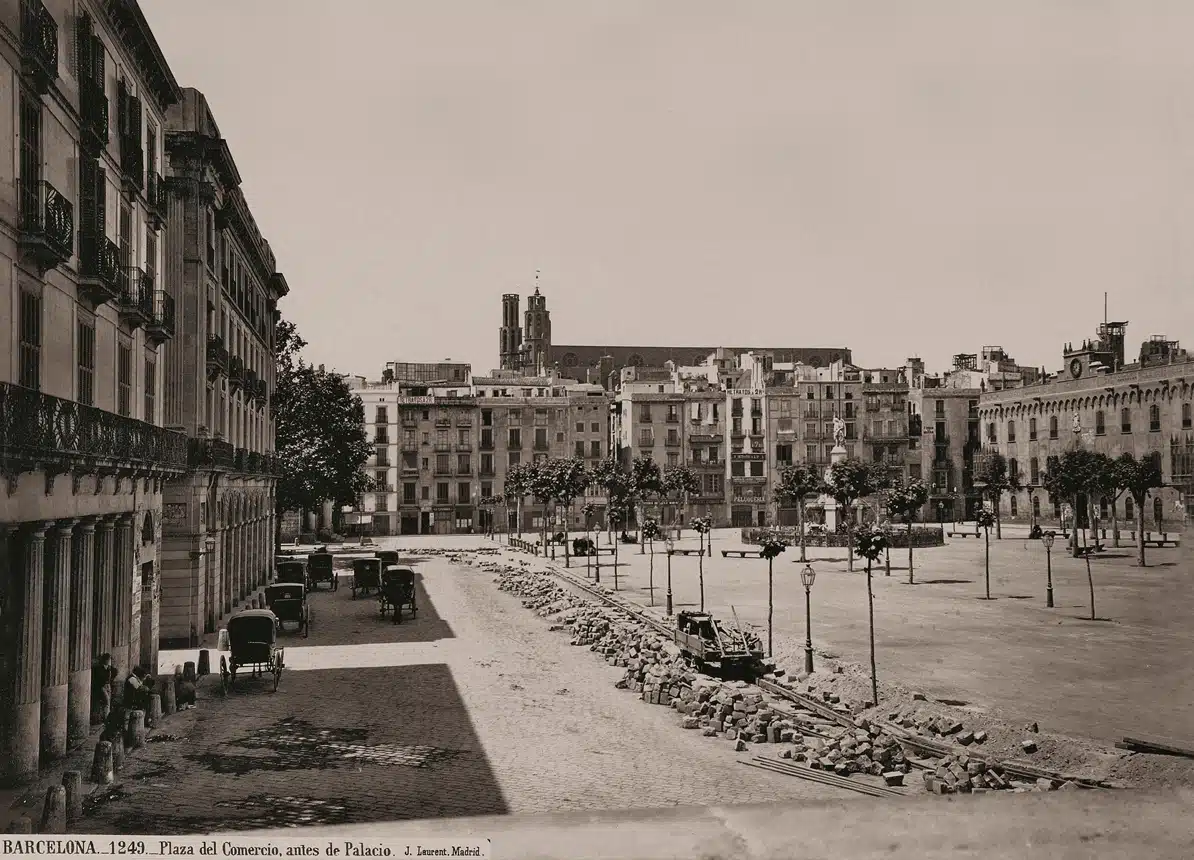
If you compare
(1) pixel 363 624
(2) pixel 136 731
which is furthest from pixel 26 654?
(1) pixel 363 624

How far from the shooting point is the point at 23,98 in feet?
36.0

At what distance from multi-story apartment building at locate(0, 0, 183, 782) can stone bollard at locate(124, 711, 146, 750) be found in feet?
2.85

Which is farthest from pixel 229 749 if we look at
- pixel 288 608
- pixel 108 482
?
pixel 288 608

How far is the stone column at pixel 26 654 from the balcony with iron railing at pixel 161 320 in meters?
6.06

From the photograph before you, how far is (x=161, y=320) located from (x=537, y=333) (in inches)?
3884

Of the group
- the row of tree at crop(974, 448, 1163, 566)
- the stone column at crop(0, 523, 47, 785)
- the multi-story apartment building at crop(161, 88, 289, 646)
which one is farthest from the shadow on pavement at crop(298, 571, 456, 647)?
the row of tree at crop(974, 448, 1163, 566)

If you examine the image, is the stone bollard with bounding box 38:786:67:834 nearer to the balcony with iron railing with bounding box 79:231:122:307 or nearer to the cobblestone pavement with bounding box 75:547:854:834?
the cobblestone pavement with bounding box 75:547:854:834

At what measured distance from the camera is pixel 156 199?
1784 cm

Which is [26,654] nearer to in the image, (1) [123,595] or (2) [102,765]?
(2) [102,765]

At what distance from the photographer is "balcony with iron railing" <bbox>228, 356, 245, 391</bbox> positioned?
113 ft

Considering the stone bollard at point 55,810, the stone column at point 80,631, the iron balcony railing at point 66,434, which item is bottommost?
the stone bollard at point 55,810

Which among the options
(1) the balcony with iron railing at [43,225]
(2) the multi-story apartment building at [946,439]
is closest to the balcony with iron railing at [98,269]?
(1) the balcony with iron railing at [43,225]

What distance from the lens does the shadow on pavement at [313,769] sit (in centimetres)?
1327

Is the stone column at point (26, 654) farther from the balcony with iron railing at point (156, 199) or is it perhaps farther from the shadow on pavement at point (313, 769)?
the balcony with iron railing at point (156, 199)
